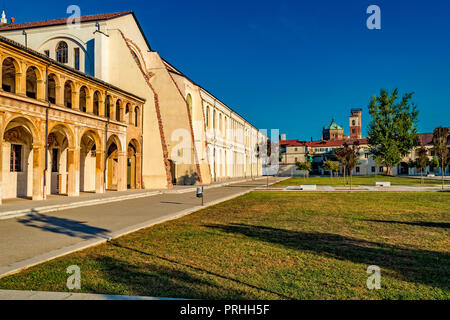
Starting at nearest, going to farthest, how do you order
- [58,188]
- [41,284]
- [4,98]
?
[41,284] → [4,98] → [58,188]

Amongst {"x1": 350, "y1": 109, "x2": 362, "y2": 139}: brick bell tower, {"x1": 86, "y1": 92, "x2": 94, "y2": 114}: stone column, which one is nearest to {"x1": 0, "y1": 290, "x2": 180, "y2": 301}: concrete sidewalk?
{"x1": 86, "y1": 92, "x2": 94, "y2": 114}: stone column

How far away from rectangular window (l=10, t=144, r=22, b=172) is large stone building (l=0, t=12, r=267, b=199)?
6cm

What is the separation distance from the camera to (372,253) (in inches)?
241

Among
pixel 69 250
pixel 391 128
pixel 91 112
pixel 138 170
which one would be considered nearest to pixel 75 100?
pixel 91 112

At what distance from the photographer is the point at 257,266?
5.25 metres

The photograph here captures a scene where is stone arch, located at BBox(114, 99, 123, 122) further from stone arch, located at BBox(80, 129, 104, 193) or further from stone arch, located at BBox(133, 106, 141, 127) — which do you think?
stone arch, located at BBox(80, 129, 104, 193)

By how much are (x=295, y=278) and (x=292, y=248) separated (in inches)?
75.9

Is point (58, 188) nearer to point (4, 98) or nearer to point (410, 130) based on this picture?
point (4, 98)

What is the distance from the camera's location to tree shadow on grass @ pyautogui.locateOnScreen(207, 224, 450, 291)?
15.7ft

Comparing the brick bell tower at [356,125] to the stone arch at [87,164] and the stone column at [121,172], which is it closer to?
the stone column at [121,172]

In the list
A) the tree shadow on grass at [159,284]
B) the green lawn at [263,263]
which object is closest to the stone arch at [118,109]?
the green lawn at [263,263]

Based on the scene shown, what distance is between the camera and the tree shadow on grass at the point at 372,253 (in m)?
4.77

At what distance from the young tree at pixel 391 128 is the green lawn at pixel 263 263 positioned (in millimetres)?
54505
